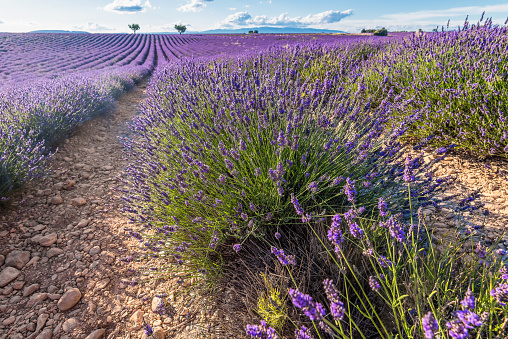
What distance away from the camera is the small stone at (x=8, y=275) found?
1996 mm

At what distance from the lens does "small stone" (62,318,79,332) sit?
1.66m

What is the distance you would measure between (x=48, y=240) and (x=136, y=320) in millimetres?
1372

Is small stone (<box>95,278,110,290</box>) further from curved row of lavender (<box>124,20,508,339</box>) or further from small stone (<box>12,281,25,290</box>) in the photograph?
small stone (<box>12,281,25,290</box>)

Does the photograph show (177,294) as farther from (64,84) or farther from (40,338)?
(64,84)

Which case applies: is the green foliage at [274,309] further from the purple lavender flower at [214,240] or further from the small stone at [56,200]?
the small stone at [56,200]

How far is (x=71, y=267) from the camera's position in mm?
2145

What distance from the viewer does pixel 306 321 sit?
1.22 m

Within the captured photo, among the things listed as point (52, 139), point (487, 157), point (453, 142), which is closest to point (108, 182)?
point (52, 139)

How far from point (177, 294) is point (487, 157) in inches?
134

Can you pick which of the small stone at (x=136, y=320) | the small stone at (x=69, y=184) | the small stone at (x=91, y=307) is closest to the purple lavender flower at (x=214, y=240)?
the small stone at (x=136, y=320)

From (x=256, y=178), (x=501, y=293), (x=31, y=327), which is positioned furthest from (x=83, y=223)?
(x=501, y=293)

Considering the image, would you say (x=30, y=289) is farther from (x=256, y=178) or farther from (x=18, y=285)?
(x=256, y=178)

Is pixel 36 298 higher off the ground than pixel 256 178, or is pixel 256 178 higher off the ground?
pixel 256 178

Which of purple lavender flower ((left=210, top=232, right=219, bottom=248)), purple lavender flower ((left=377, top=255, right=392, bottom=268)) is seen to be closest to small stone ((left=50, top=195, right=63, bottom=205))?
purple lavender flower ((left=210, top=232, right=219, bottom=248))
